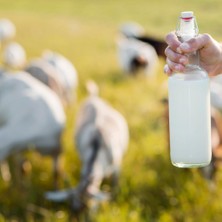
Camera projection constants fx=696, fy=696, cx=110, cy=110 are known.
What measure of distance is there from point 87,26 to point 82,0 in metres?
3.65

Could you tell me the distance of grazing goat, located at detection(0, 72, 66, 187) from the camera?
610 centimetres

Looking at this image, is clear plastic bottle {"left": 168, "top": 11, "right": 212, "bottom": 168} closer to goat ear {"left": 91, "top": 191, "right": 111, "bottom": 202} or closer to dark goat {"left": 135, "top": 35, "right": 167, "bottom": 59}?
goat ear {"left": 91, "top": 191, "right": 111, "bottom": 202}

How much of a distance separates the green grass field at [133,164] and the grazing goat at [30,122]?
0.27 metres

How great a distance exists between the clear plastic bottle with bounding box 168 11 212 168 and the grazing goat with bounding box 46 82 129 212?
117 inches

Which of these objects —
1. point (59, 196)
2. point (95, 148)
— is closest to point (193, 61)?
point (59, 196)

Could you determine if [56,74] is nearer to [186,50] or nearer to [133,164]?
[133,164]

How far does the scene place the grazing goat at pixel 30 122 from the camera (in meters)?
6.10

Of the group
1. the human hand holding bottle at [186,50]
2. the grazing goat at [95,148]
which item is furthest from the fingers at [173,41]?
the grazing goat at [95,148]

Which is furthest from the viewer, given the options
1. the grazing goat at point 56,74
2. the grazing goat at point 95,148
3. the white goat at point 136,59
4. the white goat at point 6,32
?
the white goat at point 6,32

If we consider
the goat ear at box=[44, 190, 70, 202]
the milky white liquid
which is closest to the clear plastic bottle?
the milky white liquid

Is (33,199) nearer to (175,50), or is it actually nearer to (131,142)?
(131,142)

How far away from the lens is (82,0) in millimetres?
22906

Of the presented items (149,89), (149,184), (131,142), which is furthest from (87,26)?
(149,184)

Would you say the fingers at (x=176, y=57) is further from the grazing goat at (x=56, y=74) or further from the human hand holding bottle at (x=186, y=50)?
the grazing goat at (x=56, y=74)
